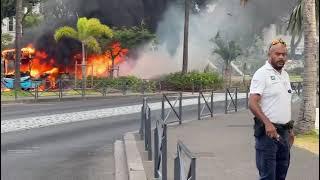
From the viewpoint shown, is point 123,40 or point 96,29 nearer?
point 96,29

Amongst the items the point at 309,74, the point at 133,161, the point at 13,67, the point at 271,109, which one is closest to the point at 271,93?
the point at 271,109

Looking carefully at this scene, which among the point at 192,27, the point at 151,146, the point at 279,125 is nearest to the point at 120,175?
the point at 151,146

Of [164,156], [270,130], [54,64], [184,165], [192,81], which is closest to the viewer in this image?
[184,165]

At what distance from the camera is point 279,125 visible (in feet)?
18.6

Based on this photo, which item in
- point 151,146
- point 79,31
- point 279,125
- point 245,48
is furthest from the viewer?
point 245,48

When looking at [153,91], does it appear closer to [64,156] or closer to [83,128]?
[83,128]

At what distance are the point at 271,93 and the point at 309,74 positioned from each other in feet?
24.6

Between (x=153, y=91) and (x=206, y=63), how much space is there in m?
15.1

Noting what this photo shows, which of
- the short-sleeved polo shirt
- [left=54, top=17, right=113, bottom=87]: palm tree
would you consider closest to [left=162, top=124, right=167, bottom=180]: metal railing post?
the short-sleeved polo shirt

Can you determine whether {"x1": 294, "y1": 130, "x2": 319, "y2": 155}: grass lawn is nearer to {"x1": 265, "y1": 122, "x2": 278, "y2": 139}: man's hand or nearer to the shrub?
{"x1": 265, "y1": 122, "x2": 278, "y2": 139}: man's hand

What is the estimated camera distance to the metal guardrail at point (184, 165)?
4.47 meters

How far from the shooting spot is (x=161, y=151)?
705 centimetres

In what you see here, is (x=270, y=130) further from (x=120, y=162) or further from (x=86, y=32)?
(x=86, y=32)

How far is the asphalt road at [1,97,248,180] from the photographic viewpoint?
28.1 ft
